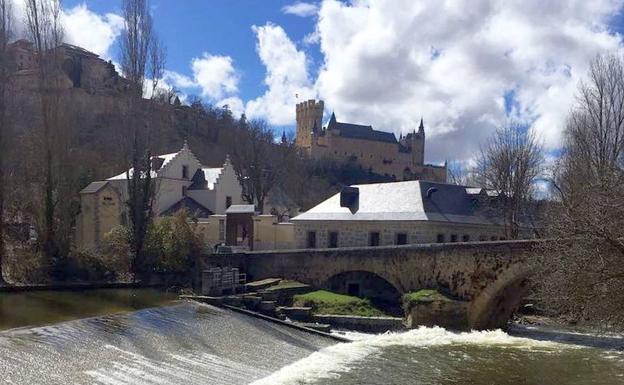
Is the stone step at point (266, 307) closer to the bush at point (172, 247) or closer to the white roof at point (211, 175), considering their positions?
the bush at point (172, 247)

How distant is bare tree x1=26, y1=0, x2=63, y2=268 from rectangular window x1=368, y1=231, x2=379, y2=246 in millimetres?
14841

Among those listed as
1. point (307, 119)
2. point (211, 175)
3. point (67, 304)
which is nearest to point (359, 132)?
point (307, 119)

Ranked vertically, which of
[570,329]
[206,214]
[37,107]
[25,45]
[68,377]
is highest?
[25,45]

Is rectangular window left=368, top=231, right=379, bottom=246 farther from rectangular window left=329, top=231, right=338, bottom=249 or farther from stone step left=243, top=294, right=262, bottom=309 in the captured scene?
stone step left=243, top=294, right=262, bottom=309

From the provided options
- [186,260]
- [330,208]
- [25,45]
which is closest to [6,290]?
[186,260]

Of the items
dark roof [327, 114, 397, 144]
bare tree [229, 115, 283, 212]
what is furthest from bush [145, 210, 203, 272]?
dark roof [327, 114, 397, 144]

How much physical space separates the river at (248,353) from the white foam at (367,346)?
0.03 m

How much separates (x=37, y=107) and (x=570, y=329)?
2312 cm

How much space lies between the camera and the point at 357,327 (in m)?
22.6

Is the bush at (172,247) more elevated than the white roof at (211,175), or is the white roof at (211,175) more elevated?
the white roof at (211,175)

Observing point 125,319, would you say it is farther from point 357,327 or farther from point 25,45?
point 25,45

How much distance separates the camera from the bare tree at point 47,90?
78.1ft

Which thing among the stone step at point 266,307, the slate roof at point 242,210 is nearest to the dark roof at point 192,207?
the slate roof at point 242,210

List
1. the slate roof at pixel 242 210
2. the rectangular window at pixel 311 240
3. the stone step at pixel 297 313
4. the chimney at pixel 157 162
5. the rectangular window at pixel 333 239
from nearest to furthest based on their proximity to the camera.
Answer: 1. the stone step at pixel 297 313
2. the rectangular window at pixel 333 239
3. the rectangular window at pixel 311 240
4. the slate roof at pixel 242 210
5. the chimney at pixel 157 162
